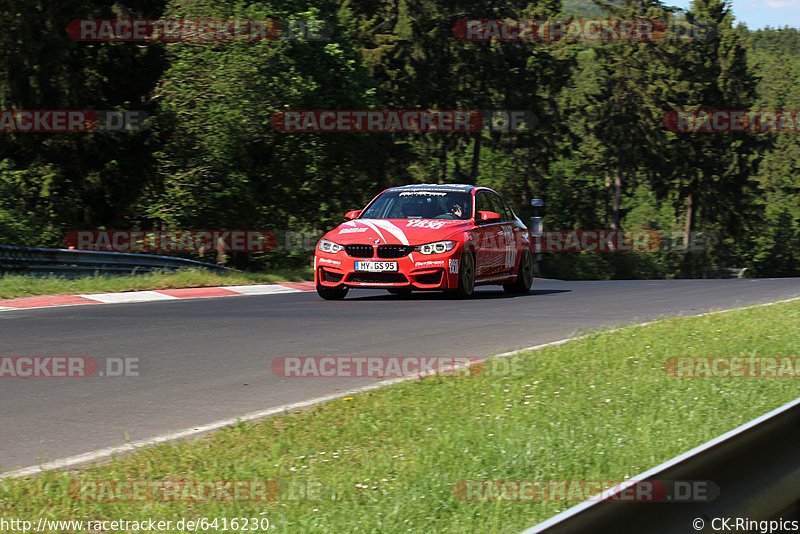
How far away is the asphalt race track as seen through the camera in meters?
5.81

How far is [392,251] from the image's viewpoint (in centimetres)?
1345

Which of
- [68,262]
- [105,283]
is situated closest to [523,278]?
[105,283]

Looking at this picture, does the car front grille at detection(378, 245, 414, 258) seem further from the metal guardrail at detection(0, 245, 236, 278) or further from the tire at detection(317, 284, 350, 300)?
the metal guardrail at detection(0, 245, 236, 278)

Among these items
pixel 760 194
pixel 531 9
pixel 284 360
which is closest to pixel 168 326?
pixel 284 360

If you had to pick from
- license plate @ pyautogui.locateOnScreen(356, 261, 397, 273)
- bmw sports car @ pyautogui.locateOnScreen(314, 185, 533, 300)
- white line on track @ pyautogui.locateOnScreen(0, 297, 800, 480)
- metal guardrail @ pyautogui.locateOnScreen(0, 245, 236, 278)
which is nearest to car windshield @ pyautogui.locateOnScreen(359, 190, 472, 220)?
bmw sports car @ pyautogui.locateOnScreen(314, 185, 533, 300)

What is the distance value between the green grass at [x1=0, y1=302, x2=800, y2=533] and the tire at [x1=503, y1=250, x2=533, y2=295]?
7.95m

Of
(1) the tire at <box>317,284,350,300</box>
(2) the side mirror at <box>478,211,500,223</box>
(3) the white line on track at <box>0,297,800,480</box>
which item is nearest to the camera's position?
(3) the white line on track at <box>0,297,800,480</box>

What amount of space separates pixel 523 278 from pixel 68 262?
7.95m

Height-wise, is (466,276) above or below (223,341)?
above

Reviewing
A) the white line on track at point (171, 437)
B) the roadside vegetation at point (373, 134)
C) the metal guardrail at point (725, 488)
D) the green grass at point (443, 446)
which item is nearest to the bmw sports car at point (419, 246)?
the green grass at point (443, 446)

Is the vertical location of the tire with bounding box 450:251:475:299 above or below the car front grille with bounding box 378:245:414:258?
below

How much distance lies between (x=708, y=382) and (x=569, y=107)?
2098 inches

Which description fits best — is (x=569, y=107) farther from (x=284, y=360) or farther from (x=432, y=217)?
(x=284, y=360)

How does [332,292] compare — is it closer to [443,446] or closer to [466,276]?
[466,276]
